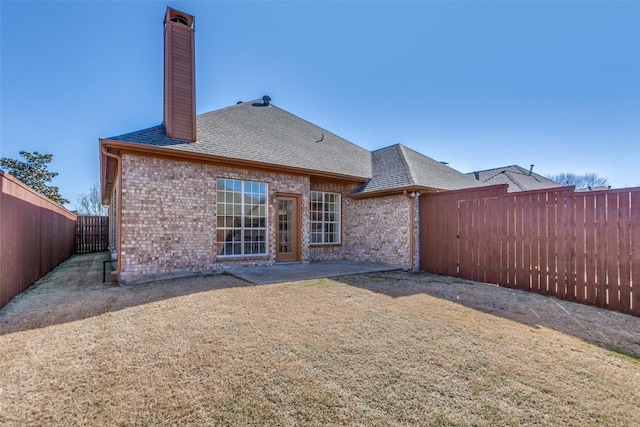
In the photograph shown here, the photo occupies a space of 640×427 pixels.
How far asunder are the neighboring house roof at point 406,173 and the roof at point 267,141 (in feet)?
1.85

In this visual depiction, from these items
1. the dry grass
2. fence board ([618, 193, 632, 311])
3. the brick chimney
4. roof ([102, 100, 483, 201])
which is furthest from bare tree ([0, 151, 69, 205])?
fence board ([618, 193, 632, 311])

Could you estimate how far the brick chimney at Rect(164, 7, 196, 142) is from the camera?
7848 millimetres

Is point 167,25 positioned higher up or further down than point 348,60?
further down

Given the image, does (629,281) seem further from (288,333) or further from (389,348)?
(288,333)

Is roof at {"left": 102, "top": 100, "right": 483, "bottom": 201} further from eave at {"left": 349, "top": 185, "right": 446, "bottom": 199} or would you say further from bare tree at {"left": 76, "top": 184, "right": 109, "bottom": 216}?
bare tree at {"left": 76, "top": 184, "right": 109, "bottom": 216}

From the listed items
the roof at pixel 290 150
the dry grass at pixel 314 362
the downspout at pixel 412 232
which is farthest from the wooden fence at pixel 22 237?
the downspout at pixel 412 232

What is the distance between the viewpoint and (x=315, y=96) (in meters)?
13.8

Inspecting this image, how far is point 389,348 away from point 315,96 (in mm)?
12930

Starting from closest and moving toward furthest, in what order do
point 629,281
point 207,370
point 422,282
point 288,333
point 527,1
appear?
1. point 207,370
2. point 288,333
3. point 629,281
4. point 422,282
5. point 527,1

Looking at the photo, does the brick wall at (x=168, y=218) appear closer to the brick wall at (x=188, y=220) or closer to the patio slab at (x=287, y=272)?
the brick wall at (x=188, y=220)

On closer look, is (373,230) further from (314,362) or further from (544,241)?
(314,362)

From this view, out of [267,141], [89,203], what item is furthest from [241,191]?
[89,203]

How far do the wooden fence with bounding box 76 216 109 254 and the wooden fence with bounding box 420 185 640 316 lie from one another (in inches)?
729

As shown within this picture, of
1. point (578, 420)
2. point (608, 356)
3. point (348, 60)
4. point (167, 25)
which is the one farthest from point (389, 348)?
point (348, 60)
